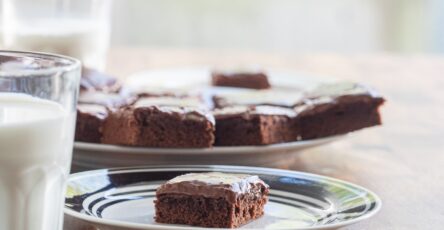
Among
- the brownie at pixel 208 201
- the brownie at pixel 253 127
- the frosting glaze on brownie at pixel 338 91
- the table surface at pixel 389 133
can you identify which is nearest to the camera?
the brownie at pixel 208 201

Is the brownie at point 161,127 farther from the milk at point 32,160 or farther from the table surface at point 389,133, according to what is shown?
the milk at point 32,160

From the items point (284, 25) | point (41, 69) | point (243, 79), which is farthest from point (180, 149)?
point (284, 25)

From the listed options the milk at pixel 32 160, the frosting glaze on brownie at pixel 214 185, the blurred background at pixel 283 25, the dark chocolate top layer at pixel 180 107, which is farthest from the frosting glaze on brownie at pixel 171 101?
the blurred background at pixel 283 25

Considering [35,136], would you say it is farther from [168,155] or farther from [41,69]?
[168,155]

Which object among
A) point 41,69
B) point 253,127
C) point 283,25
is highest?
point 41,69

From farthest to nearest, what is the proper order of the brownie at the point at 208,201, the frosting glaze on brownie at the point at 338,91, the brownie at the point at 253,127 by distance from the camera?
1. the frosting glaze on brownie at the point at 338,91
2. the brownie at the point at 253,127
3. the brownie at the point at 208,201

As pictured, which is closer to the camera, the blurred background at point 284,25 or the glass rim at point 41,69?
the glass rim at point 41,69

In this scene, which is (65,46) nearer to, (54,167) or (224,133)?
(224,133)
